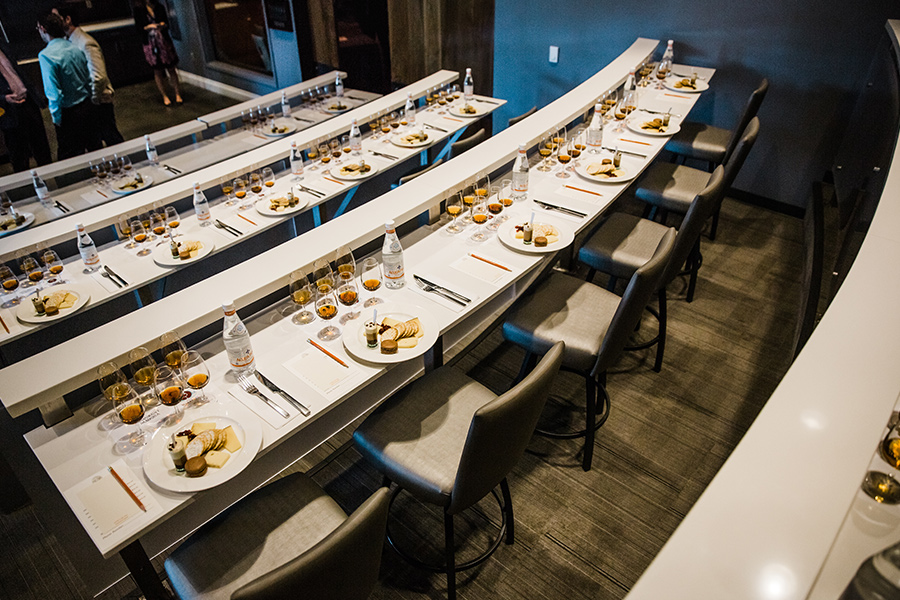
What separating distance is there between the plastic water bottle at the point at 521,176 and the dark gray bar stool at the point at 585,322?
0.46m

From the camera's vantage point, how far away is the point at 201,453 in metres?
1.54

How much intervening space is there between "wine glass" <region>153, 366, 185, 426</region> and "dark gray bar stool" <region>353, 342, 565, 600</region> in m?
0.57

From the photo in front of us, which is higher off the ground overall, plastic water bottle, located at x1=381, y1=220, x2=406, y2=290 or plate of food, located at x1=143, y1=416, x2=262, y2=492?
plastic water bottle, located at x1=381, y1=220, x2=406, y2=290

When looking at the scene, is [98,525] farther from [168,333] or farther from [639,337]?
[639,337]

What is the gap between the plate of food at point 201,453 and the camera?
58.9 inches

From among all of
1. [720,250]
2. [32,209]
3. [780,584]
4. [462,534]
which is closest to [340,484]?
[462,534]

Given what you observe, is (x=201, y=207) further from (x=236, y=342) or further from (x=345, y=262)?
(x=236, y=342)

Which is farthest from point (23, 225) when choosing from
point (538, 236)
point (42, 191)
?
point (538, 236)

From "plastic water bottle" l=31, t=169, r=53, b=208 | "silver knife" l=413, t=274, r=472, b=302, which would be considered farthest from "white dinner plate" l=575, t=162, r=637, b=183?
"plastic water bottle" l=31, t=169, r=53, b=208

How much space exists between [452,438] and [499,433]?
1.10 feet

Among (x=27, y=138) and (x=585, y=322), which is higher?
(x=27, y=138)

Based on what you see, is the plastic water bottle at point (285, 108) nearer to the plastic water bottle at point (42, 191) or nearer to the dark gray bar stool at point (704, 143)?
the plastic water bottle at point (42, 191)

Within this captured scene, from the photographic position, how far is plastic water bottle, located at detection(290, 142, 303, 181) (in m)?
3.63

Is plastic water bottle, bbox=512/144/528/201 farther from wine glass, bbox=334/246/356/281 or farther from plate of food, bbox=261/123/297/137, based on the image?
plate of food, bbox=261/123/297/137
